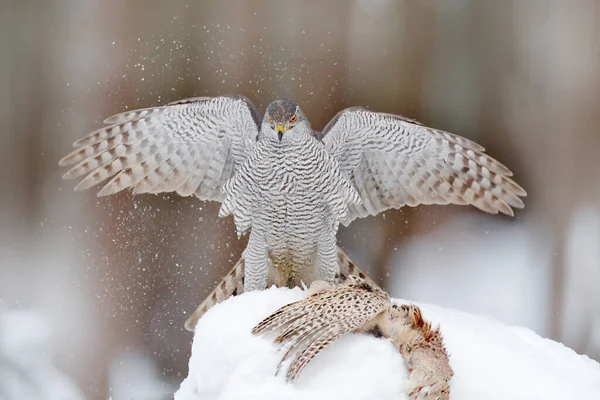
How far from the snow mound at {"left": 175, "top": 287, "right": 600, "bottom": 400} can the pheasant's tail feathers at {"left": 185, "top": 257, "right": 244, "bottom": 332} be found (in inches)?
17.9

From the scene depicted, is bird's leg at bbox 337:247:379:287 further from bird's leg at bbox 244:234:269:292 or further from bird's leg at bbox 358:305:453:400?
bird's leg at bbox 358:305:453:400

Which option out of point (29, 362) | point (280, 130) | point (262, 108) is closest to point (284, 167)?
point (280, 130)

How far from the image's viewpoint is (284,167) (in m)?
1.43

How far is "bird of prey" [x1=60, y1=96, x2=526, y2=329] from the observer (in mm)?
1457

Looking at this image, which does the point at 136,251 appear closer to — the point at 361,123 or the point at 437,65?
the point at 361,123

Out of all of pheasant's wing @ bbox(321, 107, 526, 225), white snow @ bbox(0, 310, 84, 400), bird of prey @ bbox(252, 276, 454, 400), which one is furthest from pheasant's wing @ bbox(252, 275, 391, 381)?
white snow @ bbox(0, 310, 84, 400)

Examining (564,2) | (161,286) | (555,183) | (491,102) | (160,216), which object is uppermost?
(564,2)

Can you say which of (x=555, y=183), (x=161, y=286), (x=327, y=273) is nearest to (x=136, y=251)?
(x=161, y=286)

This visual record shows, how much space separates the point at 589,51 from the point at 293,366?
1.56 meters

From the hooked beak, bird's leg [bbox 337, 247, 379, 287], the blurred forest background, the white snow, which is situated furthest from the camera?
the white snow

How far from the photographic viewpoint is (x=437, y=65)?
6.20 ft

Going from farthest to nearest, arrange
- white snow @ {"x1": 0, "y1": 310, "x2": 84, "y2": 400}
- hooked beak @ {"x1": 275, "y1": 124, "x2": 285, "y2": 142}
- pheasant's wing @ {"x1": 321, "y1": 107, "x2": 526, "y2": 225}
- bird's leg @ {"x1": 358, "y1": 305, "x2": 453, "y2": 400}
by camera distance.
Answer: white snow @ {"x1": 0, "y1": 310, "x2": 84, "y2": 400}, pheasant's wing @ {"x1": 321, "y1": 107, "x2": 526, "y2": 225}, hooked beak @ {"x1": 275, "y1": 124, "x2": 285, "y2": 142}, bird's leg @ {"x1": 358, "y1": 305, "x2": 453, "y2": 400}

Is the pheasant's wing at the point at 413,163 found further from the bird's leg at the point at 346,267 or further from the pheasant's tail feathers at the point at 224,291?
the pheasant's tail feathers at the point at 224,291

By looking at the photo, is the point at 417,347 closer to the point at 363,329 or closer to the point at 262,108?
the point at 363,329
